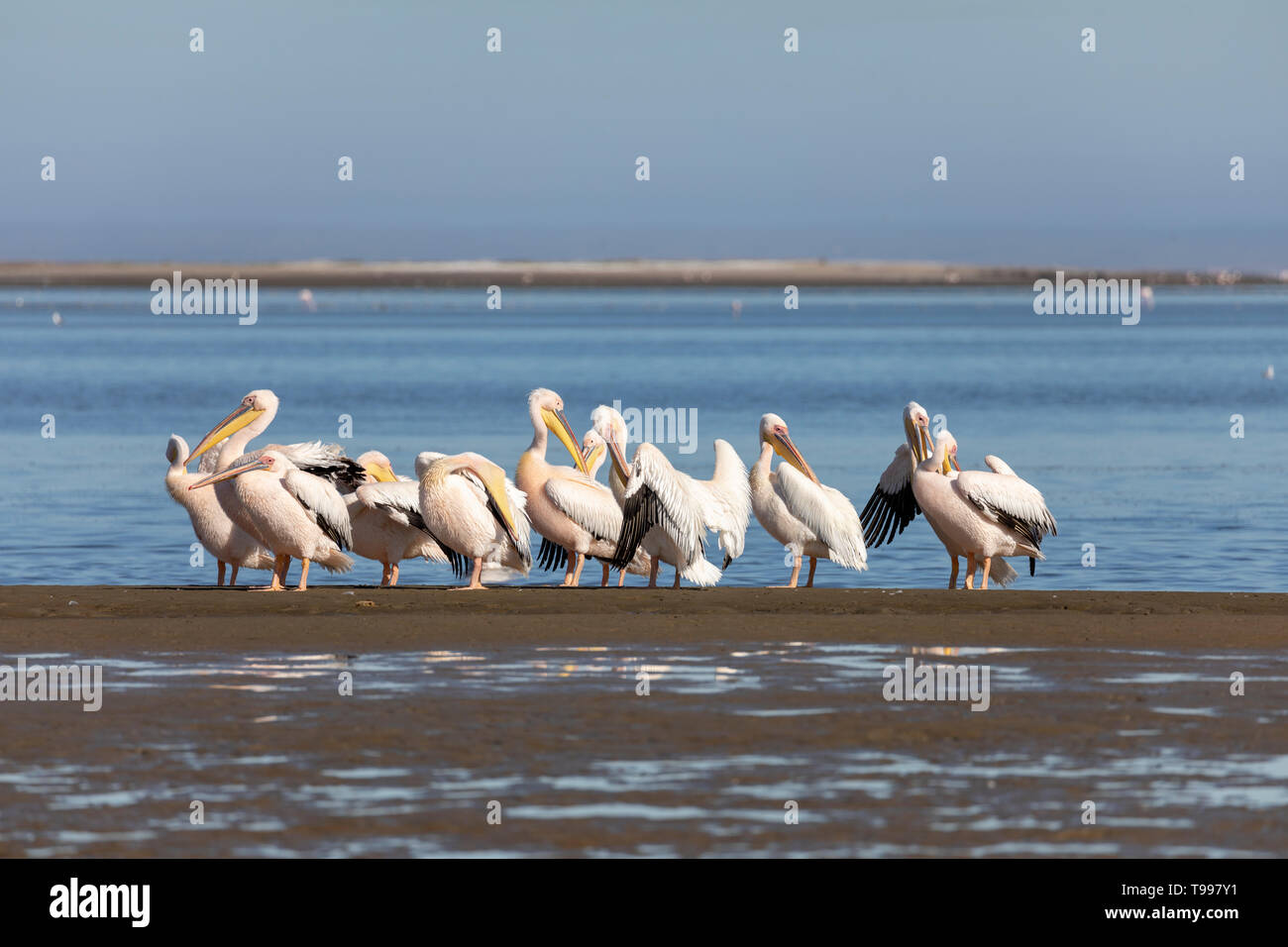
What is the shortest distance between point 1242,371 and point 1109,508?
30421 mm

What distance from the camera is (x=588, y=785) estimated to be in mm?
6449

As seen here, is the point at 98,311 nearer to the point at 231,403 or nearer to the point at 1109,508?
the point at 231,403

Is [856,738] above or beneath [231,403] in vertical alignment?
beneath

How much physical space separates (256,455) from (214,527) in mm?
555

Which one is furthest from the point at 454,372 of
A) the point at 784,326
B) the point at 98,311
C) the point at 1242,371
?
the point at 98,311

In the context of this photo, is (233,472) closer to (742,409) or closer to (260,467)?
(260,467)

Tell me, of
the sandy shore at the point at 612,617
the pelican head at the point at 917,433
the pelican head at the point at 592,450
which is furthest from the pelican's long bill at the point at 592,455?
the pelican head at the point at 917,433

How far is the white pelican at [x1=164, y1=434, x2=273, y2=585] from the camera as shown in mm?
12000

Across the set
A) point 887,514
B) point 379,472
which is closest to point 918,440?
point 887,514

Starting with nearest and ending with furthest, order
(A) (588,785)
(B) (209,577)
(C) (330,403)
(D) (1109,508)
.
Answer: (A) (588,785)
(B) (209,577)
(D) (1109,508)
(C) (330,403)

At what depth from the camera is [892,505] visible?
1338 centimetres

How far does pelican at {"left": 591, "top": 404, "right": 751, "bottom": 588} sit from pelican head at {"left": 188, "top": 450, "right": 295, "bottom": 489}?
2111 millimetres

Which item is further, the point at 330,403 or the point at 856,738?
the point at 330,403
